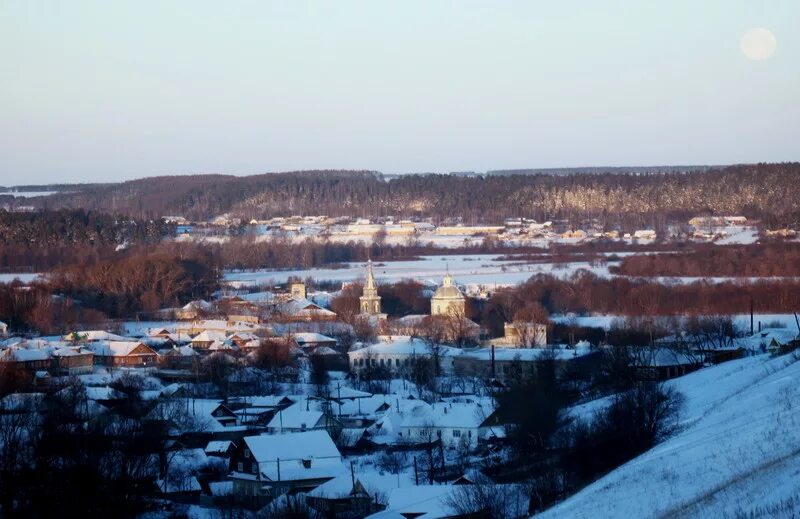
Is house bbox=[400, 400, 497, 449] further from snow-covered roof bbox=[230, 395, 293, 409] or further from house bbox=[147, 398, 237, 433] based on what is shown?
snow-covered roof bbox=[230, 395, 293, 409]

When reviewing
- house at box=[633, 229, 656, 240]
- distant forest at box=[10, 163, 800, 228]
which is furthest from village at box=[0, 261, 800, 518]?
distant forest at box=[10, 163, 800, 228]

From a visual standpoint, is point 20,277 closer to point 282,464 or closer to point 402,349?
point 402,349

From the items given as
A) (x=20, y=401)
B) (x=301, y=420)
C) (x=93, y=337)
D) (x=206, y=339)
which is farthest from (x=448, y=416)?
(x=93, y=337)

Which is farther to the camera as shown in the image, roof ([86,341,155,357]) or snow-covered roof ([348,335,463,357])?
roof ([86,341,155,357])

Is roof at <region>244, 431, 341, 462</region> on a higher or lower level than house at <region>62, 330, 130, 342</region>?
higher

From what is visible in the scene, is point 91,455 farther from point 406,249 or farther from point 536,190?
point 536,190

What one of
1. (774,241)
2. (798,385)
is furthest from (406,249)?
(798,385)

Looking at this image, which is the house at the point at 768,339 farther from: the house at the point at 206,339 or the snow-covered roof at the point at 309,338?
the house at the point at 206,339
